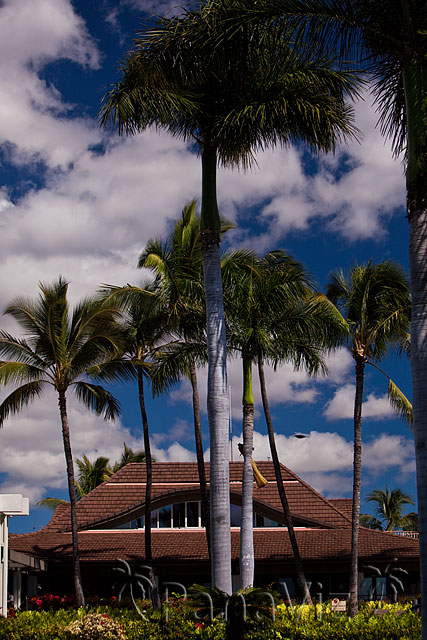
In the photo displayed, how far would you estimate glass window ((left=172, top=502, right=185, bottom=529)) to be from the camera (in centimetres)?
3506

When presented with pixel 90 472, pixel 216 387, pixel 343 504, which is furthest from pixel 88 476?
pixel 216 387

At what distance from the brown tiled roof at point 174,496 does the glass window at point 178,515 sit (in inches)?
17.1

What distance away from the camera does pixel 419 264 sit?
10.3m

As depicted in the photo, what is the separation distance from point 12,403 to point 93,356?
11.1 ft

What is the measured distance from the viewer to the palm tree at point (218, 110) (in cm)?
1469

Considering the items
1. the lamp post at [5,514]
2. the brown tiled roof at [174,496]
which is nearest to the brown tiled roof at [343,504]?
the brown tiled roof at [174,496]

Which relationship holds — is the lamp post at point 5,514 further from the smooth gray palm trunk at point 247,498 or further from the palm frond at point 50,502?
the palm frond at point 50,502

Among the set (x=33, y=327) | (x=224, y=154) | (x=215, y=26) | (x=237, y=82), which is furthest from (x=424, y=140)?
(x=33, y=327)

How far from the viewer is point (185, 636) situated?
45.7 feet

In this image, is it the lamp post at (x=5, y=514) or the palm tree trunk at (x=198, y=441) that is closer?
the lamp post at (x=5, y=514)

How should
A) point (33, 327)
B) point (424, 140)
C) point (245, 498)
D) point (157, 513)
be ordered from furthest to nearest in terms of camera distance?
point (157, 513), point (33, 327), point (245, 498), point (424, 140)

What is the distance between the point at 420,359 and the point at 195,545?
24151 mm

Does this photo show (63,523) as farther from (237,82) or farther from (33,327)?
(237,82)

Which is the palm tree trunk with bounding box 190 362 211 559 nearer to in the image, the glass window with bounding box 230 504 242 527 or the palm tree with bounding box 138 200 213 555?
the palm tree with bounding box 138 200 213 555
